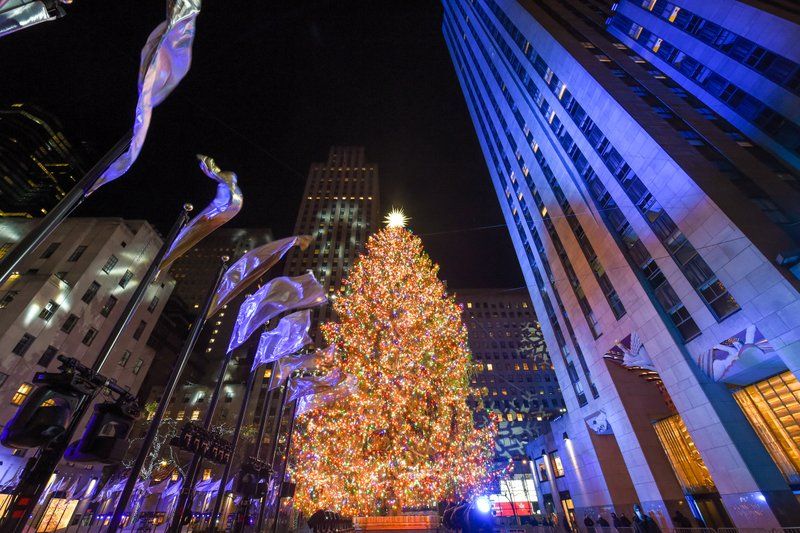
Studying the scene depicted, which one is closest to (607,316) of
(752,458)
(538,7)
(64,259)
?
(752,458)

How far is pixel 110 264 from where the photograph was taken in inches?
1265

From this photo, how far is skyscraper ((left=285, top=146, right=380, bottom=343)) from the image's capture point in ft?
220

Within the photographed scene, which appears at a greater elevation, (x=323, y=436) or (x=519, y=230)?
(x=519, y=230)

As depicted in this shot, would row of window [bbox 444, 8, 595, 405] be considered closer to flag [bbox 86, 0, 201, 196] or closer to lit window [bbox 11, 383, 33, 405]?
flag [bbox 86, 0, 201, 196]

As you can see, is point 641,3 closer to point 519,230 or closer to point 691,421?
point 519,230

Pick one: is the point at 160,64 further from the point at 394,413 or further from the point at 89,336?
the point at 89,336

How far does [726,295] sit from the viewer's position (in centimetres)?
1669

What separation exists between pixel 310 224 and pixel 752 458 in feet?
231

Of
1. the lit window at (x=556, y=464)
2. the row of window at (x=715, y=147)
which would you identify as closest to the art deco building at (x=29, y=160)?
the row of window at (x=715, y=147)

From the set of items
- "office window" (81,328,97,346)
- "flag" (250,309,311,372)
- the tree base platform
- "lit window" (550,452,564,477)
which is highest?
"office window" (81,328,97,346)

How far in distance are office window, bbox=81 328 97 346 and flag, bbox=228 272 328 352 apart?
26498mm

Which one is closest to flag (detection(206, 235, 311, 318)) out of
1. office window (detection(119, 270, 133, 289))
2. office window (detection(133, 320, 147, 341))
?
office window (detection(119, 270, 133, 289))

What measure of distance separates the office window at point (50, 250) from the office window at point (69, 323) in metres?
6.26

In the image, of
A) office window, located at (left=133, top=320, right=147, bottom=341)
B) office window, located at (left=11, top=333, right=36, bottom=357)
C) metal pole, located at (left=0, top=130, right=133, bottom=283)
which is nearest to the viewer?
metal pole, located at (left=0, top=130, right=133, bottom=283)
